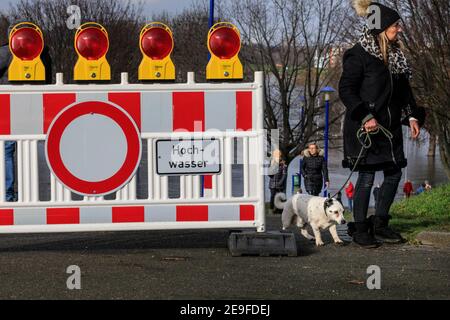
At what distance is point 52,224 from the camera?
584 centimetres

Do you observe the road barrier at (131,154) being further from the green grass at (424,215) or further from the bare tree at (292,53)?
the bare tree at (292,53)

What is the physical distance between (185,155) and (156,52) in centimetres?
71

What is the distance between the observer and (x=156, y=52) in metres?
5.83

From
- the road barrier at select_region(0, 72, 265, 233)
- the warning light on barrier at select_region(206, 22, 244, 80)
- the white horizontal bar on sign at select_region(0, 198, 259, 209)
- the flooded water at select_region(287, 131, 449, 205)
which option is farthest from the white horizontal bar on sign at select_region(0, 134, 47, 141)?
the flooded water at select_region(287, 131, 449, 205)

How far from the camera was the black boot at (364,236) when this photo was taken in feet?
21.3

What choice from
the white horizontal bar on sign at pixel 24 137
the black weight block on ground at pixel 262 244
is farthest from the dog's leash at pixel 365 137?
the white horizontal bar on sign at pixel 24 137

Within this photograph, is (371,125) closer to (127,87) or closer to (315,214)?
(315,214)

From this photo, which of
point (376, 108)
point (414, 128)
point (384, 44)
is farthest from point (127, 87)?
point (414, 128)

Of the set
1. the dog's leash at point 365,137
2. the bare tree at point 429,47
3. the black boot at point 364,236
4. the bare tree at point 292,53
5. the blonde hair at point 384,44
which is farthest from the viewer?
the bare tree at point 292,53

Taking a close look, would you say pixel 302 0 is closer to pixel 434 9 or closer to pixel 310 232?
pixel 434 9

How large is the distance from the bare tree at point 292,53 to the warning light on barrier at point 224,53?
99.6 ft

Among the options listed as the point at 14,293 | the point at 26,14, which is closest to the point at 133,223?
the point at 14,293

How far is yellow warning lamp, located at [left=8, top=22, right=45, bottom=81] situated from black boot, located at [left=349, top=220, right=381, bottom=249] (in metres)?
2.58

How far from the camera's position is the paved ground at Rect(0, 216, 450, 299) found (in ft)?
15.2
